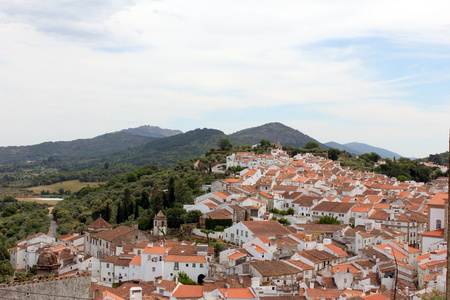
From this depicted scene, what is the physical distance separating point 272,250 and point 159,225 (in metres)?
10.5

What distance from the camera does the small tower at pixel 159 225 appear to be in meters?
35.3

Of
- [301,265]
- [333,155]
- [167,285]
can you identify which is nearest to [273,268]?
[301,265]

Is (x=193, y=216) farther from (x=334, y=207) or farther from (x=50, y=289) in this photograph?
(x=50, y=289)

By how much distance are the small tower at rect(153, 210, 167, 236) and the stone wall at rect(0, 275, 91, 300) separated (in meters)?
25.1

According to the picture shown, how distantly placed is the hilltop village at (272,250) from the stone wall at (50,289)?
0.11 m

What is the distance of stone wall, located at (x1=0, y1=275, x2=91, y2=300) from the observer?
908 centimetres

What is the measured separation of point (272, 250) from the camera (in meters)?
28.7

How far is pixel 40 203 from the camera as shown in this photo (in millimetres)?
75688

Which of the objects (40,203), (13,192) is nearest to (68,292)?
(40,203)

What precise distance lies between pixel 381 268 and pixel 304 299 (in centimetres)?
623

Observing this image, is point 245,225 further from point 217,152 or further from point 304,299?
point 217,152

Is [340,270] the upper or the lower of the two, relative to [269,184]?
lower

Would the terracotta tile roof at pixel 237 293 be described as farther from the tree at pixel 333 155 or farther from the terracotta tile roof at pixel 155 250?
the tree at pixel 333 155

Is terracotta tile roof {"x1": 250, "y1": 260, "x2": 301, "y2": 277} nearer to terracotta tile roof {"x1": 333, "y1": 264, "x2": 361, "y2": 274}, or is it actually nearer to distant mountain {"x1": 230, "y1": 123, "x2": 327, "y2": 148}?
terracotta tile roof {"x1": 333, "y1": 264, "x2": 361, "y2": 274}
